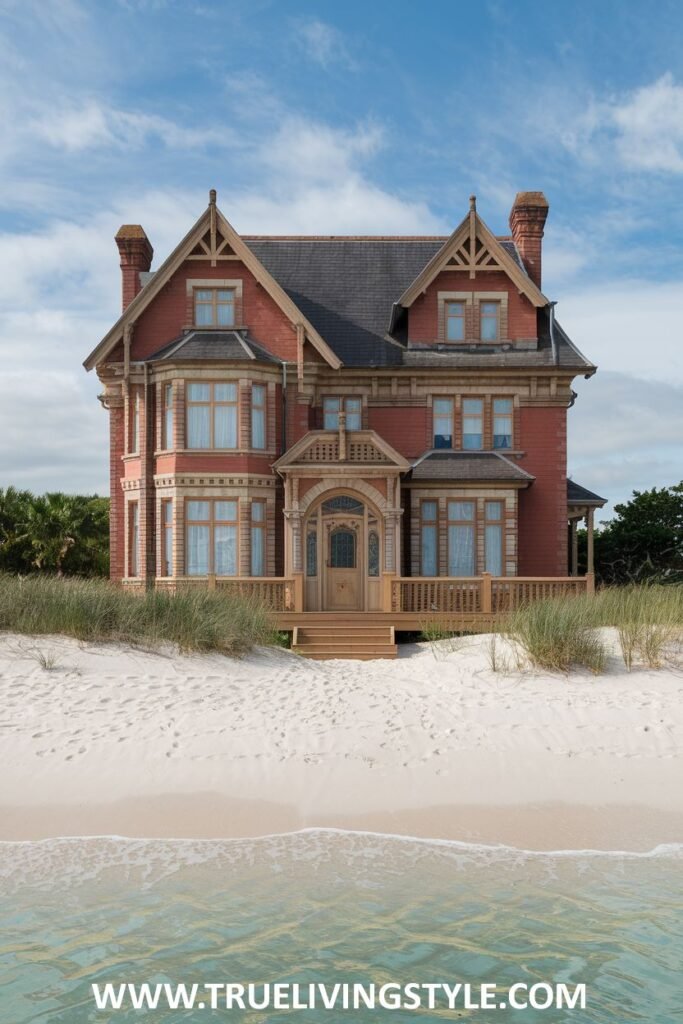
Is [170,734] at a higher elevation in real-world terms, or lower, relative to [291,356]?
lower

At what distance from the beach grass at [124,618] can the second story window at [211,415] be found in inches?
343

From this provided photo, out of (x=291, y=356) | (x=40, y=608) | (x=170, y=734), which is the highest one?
(x=291, y=356)

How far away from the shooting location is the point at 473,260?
2781 centimetres

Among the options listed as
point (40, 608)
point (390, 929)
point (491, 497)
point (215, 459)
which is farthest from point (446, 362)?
point (390, 929)

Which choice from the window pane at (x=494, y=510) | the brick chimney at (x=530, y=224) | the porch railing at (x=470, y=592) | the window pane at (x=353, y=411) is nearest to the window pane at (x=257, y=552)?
the porch railing at (x=470, y=592)

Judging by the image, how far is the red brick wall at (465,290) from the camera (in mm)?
28047

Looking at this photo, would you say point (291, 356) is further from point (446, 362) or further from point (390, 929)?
point (390, 929)

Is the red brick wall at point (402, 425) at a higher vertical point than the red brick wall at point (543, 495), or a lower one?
higher

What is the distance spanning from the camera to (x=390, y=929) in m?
7.58

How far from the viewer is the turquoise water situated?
6.73 metres

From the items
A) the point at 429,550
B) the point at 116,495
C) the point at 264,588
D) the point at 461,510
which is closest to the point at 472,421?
the point at 461,510

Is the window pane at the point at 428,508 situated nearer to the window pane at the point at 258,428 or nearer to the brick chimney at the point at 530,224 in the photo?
the window pane at the point at 258,428

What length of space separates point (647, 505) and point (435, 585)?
12.9 m

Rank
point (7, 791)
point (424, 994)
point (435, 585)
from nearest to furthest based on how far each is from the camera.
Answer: point (424, 994)
point (7, 791)
point (435, 585)
